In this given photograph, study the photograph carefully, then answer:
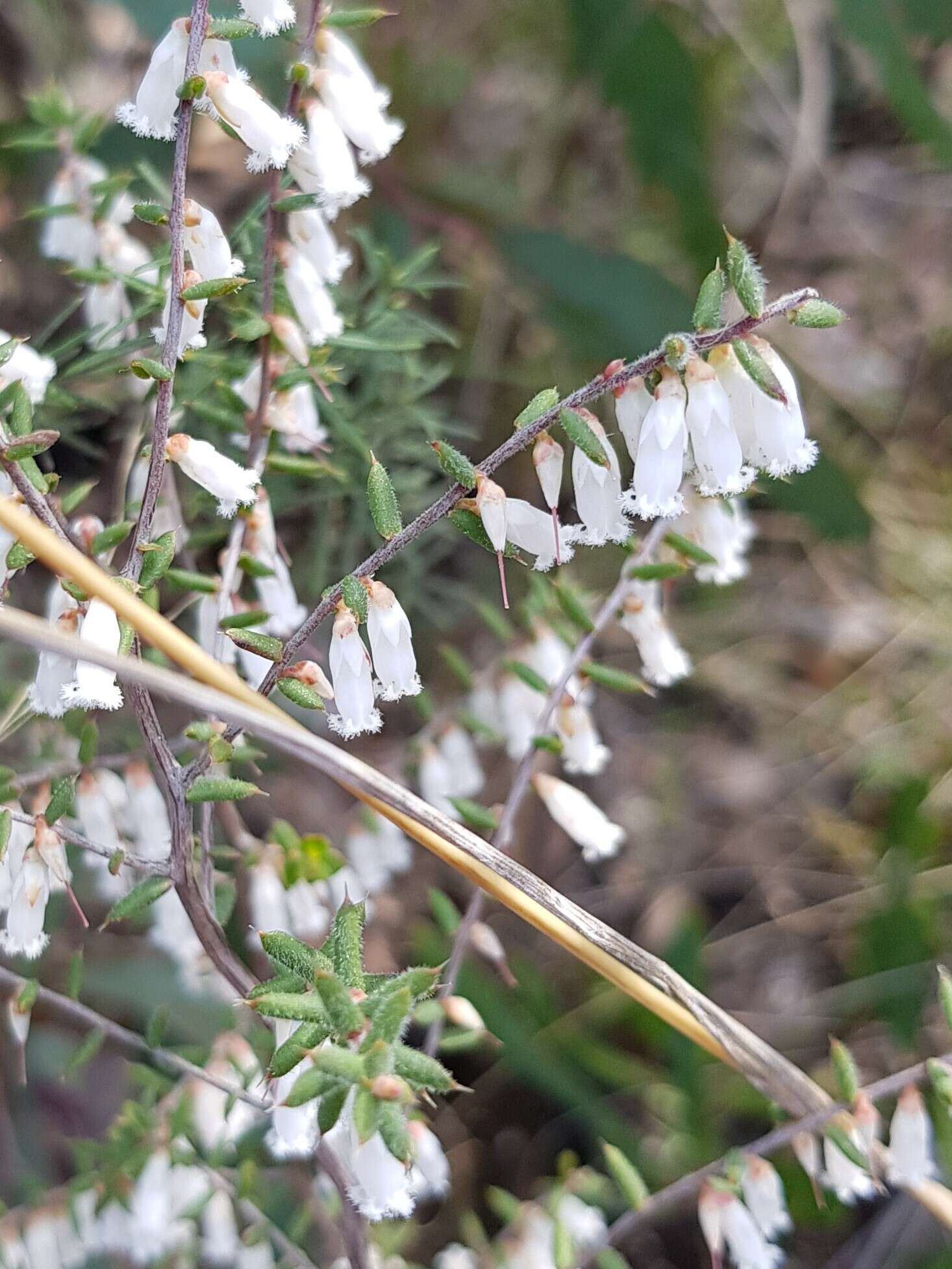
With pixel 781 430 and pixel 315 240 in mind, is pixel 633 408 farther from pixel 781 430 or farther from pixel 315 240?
pixel 315 240

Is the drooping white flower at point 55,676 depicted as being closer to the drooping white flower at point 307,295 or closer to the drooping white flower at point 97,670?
the drooping white flower at point 97,670

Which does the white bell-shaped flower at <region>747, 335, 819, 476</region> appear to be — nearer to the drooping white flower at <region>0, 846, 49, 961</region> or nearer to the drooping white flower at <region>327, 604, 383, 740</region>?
the drooping white flower at <region>327, 604, 383, 740</region>

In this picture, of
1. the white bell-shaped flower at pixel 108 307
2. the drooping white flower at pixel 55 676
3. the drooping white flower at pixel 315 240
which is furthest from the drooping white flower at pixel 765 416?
the white bell-shaped flower at pixel 108 307

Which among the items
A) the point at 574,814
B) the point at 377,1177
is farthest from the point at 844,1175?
the point at 377,1177

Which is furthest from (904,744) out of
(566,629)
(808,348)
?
(566,629)

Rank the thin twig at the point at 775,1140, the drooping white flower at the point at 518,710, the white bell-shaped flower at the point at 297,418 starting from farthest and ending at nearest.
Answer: the drooping white flower at the point at 518,710 → the white bell-shaped flower at the point at 297,418 → the thin twig at the point at 775,1140
